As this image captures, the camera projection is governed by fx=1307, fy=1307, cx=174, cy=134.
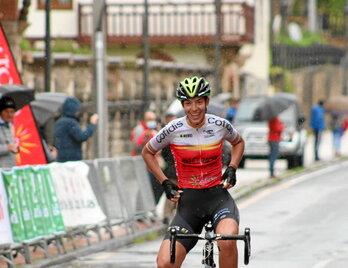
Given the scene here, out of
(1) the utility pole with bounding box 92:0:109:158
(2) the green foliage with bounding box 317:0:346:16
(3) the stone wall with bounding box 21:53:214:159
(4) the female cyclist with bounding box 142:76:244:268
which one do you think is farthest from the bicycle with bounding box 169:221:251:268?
(2) the green foliage with bounding box 317:0:346:16

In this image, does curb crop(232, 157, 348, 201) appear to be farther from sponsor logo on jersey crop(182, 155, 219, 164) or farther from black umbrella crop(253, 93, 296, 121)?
sponsor logo on jersey crop(182, 155, 219, 164)

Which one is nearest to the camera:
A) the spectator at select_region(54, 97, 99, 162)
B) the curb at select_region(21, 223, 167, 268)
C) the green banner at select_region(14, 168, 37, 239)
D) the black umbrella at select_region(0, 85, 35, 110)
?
the green banner at select_region(14, 168, 37, 239)

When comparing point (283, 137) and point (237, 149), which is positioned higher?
point (237, 149)

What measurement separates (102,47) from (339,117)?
73.3ft

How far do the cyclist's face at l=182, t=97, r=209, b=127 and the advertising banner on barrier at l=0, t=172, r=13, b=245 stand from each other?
4.24m

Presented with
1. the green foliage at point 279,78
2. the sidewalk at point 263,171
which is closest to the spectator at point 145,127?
the sidewalk at point 263,171

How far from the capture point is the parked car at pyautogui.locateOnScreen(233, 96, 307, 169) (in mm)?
33031

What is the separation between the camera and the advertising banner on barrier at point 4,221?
13.3m

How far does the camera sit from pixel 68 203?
15383 mm

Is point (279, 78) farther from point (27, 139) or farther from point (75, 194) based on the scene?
point (75, 194)

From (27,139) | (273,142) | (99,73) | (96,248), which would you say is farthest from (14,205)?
(273,142)

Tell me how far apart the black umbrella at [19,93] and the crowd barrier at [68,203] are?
83cm

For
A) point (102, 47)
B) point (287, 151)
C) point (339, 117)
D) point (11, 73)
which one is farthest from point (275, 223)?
point (339, 117)

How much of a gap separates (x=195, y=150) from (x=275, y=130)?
64.1 ft
